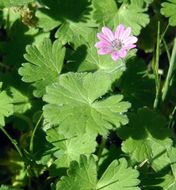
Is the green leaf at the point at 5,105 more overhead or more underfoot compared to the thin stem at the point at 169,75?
more underfoot

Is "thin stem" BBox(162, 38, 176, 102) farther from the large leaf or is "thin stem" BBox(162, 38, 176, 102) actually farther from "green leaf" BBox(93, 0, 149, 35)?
the large leaf

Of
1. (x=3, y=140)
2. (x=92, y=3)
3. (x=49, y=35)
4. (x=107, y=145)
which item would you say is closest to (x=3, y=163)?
(x=3, y=140)

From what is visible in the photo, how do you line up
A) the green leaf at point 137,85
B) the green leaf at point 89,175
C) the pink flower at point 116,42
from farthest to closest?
1. the green leaf at point 137,85
2. the pink flower at point 116,42
3. the green leaf at point 89,175

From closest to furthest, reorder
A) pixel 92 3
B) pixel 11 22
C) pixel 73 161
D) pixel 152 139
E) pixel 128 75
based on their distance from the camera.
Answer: pixel 73 161 < pixel 152 139 < pixel 128 75 < pixel 92 3 < pixel 11 22

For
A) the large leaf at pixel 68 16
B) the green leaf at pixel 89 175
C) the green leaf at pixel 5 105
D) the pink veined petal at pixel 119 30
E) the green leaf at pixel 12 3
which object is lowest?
the green leaf at pixel 89 175

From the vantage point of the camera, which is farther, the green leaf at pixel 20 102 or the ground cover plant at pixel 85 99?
the green leaf at pixel 20 102

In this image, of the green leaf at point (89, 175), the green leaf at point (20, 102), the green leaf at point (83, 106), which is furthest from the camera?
the green leaf at point (20, 102)

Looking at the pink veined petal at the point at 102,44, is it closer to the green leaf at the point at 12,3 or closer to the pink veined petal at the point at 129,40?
the pink veined petal at the point at 129,40

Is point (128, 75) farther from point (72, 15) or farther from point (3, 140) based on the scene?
point (3, 140)

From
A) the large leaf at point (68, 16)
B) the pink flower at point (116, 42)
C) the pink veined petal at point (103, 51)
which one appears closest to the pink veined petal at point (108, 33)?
the pink flower at point (116, 42)
